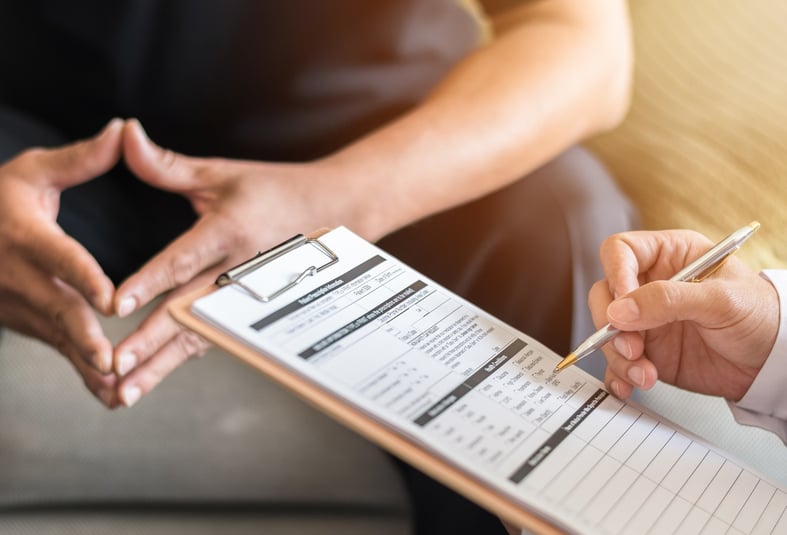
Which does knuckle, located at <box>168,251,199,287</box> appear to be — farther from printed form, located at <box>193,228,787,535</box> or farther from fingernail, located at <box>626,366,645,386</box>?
fingernail, located at <box>626,366,645,386</box>

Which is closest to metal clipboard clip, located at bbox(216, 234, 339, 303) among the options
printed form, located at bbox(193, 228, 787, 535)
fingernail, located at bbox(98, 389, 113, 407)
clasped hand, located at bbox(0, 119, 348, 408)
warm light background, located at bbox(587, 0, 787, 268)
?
printed form, located at bbox(193, 228, 787, 535)

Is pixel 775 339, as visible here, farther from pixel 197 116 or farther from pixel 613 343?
pixel 197 116

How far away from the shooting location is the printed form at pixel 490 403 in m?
0.36

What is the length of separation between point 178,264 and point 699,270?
0.32m

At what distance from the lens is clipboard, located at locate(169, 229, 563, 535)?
1.13 ft

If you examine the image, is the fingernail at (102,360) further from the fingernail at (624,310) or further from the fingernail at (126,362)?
the fingernail at (624,310)

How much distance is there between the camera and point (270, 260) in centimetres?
42

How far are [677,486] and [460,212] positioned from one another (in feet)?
1.08

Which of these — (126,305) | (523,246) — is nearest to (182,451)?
(126,305)

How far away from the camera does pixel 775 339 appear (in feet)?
1.49

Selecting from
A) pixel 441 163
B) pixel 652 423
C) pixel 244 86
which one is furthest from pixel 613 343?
pixel 244 86

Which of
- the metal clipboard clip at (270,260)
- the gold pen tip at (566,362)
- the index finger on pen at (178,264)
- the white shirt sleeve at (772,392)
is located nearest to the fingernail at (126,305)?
the index finger on pen at (178,264)

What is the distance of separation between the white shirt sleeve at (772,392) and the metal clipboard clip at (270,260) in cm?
26

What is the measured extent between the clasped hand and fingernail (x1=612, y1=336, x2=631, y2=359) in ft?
0.72
